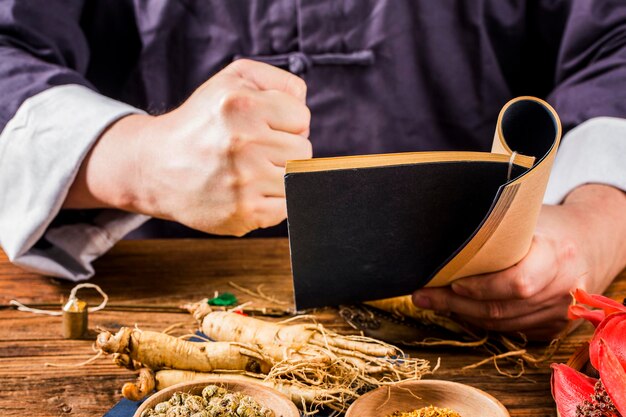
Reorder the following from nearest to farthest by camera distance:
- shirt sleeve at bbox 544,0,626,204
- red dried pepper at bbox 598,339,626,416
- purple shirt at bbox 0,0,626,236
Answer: red dried pepper at bbox 598,339,626,416 < shirt sleeve at bbox 544,0,626,204 < purple shirt at bbox 0,0,626,236

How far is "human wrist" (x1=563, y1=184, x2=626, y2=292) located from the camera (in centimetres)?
91

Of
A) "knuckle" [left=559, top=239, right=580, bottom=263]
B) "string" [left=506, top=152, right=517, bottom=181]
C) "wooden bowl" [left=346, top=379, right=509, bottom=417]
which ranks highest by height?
"string" [left=506, top=152, right=517, bottom=181]

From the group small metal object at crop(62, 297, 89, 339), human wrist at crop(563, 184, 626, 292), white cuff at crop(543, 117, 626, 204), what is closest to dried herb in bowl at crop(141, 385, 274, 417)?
small metal object at crop(62, 297, 89, 339)

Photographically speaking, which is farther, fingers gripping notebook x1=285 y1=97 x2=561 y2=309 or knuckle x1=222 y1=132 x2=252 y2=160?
knuckle x1=222 y1=132 x2=252 y2=160

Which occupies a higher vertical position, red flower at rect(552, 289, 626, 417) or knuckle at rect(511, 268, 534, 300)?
red flower at rect(552, 289, 626, 417)

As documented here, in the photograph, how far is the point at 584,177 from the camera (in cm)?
105

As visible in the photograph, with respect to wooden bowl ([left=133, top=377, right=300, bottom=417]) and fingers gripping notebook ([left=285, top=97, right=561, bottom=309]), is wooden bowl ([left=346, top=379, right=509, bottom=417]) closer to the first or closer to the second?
wooden bowl ([left=133, top=377, right=300, bottom=417])

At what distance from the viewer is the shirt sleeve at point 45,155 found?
38.7 inches

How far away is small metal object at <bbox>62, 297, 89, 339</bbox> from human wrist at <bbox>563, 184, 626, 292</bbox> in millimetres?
648

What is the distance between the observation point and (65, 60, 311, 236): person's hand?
84 cm

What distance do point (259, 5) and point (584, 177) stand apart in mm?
668

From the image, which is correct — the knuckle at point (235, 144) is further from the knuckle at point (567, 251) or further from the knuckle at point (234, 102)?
the knuckle at point (567, 251)

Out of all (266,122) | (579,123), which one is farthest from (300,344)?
(579,123)

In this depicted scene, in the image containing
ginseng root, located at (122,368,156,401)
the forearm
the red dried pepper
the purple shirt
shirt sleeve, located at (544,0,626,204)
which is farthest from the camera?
the purple shirt
